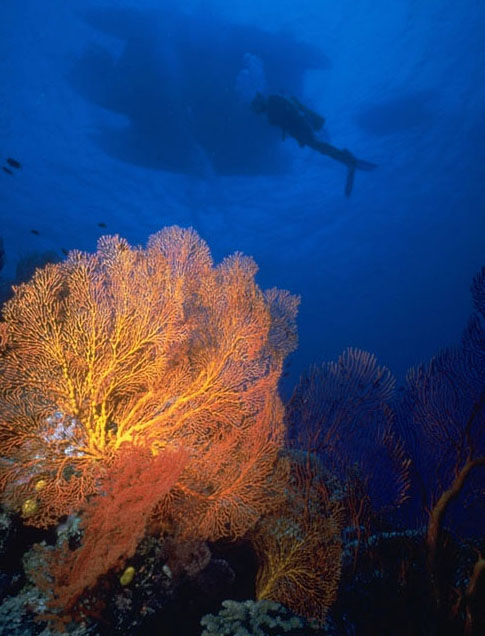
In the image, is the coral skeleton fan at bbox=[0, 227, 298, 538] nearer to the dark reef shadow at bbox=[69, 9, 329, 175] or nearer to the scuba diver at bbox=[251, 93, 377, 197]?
the scuba diver at bbox=[251, 93, 377, 197]

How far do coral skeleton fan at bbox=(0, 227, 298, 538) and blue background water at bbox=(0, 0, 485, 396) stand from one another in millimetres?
23440

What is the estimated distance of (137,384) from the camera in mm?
3176

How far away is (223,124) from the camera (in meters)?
25.4

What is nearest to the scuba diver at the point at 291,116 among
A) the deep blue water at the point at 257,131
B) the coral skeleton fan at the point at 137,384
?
the deep blue water at the point at 257,131

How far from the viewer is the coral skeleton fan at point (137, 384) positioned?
8.81ft

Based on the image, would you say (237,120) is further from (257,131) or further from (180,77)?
(180,77)

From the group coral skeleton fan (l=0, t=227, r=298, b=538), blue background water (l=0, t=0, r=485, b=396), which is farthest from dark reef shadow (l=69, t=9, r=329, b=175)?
coral skeleton fan (l=0, t=227, r=298, b=538)

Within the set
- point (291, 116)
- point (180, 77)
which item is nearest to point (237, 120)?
point (180, 77)

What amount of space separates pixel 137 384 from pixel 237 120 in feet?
89.1

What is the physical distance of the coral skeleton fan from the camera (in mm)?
2686

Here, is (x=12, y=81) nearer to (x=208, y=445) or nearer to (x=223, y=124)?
(x=223, y=124)

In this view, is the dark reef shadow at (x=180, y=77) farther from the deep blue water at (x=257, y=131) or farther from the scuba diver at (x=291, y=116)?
the scuba diver at (x=291, y=116)

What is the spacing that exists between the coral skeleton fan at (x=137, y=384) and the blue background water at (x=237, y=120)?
2344 centimetres

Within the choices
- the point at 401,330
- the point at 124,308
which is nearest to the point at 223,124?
the point at 124,308
